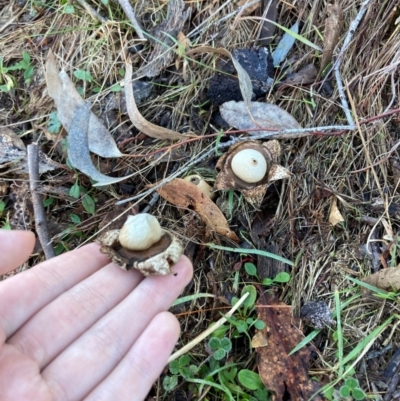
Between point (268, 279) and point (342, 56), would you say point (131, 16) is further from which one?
point (268, 279)

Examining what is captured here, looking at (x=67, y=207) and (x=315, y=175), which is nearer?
(x=315, y=175)

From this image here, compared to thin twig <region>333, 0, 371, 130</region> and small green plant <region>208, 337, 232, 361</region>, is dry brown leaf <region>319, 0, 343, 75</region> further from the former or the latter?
small green plant <region>208, 337, 232, 361</region>

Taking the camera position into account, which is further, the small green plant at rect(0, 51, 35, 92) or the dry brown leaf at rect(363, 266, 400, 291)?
the small green plant at rect(0, 51, 35, 92)

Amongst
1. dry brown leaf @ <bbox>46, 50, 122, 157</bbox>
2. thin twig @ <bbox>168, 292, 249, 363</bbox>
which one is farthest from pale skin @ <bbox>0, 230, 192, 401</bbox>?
dry brown leaf @ <bbox>46, 50, 122, 157</bbox>

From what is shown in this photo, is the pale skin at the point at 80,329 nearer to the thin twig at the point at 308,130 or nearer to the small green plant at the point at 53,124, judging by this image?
the thin twig at the point at 308,130

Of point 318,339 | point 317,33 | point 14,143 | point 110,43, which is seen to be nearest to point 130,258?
point 318,339

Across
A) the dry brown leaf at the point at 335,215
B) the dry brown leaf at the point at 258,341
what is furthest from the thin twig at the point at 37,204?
the dry brown leaf at the point at 335,215

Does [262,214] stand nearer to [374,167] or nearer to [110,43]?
[374,167]
